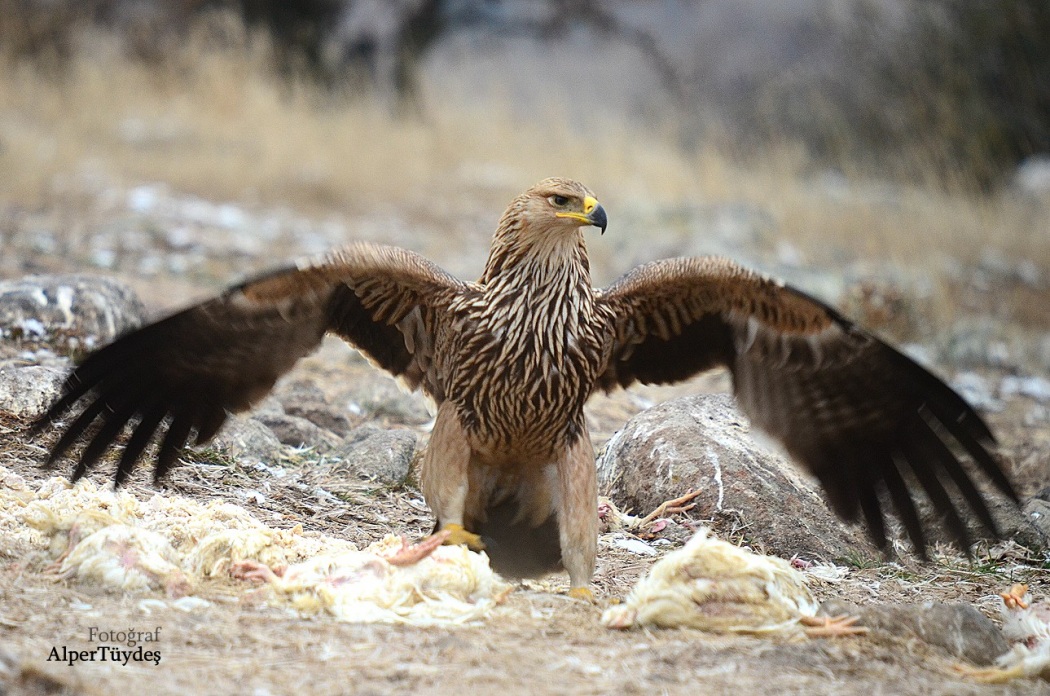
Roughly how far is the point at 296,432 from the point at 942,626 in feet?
10.6

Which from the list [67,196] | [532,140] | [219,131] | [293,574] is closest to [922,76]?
[532,140]

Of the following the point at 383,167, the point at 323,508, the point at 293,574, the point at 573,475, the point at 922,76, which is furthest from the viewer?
the point at 922,76

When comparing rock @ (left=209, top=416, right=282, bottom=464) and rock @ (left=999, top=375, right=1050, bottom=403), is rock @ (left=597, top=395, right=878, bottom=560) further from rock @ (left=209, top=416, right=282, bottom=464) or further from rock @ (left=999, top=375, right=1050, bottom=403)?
rock @ (left=999, top=375, right=1050, bottom=403)

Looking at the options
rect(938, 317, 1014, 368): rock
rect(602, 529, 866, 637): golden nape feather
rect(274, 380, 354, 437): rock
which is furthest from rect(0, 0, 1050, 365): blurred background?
rect(602, 529, 866, 637): golden nape feather

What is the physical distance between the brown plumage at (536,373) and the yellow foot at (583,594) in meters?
0.06

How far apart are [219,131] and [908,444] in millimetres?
10780

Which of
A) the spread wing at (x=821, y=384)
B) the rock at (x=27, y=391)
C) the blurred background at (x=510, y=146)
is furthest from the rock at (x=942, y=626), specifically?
the blurred background at (x=510, y=146)

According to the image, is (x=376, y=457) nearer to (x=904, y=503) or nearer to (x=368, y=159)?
(x=904, y=503)

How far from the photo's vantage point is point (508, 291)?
13.9 ft

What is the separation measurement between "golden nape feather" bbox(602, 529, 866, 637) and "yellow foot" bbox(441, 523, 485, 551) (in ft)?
2.42

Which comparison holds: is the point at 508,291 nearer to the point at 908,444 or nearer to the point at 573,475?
the point at 573,475

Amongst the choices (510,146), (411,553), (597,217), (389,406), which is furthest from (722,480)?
(510,146)

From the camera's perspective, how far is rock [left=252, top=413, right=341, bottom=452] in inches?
218

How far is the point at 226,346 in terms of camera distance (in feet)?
14.1
